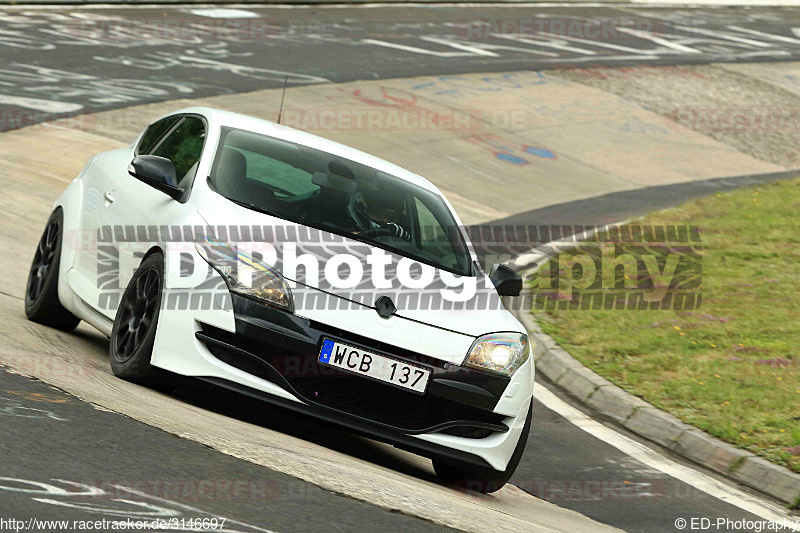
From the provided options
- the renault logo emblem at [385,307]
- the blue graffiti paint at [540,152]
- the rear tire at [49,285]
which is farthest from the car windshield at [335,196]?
the blue graffiti paint at [540,152]

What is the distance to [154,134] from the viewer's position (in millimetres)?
7668

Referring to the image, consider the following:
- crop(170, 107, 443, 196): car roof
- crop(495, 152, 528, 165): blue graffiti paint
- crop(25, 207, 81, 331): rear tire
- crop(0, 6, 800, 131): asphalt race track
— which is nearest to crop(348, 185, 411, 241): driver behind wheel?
crop(170, 107, 443, 196): car roof

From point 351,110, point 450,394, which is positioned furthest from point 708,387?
point 351,110

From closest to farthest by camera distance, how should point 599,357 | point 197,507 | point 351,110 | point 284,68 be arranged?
point 197,507 < point 599,357 < point 351,110 < point 284,68

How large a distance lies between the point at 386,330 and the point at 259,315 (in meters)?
0.61

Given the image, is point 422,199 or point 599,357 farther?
point 599,357

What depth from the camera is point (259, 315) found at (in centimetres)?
552

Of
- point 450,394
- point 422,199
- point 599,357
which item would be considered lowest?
point 599,357

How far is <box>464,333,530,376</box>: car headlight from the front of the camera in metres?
5.73

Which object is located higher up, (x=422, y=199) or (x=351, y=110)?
(x=422, y=199)

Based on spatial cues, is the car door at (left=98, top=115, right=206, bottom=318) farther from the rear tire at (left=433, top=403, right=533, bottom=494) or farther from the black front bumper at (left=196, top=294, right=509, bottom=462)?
the rear tire at (left=433, top=403, right=533, bottom=494)

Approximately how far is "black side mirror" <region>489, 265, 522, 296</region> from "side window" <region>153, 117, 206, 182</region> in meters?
1.88

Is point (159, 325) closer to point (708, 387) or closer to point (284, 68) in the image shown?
point (708, 387)

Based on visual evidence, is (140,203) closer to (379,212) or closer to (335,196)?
(335,196)
